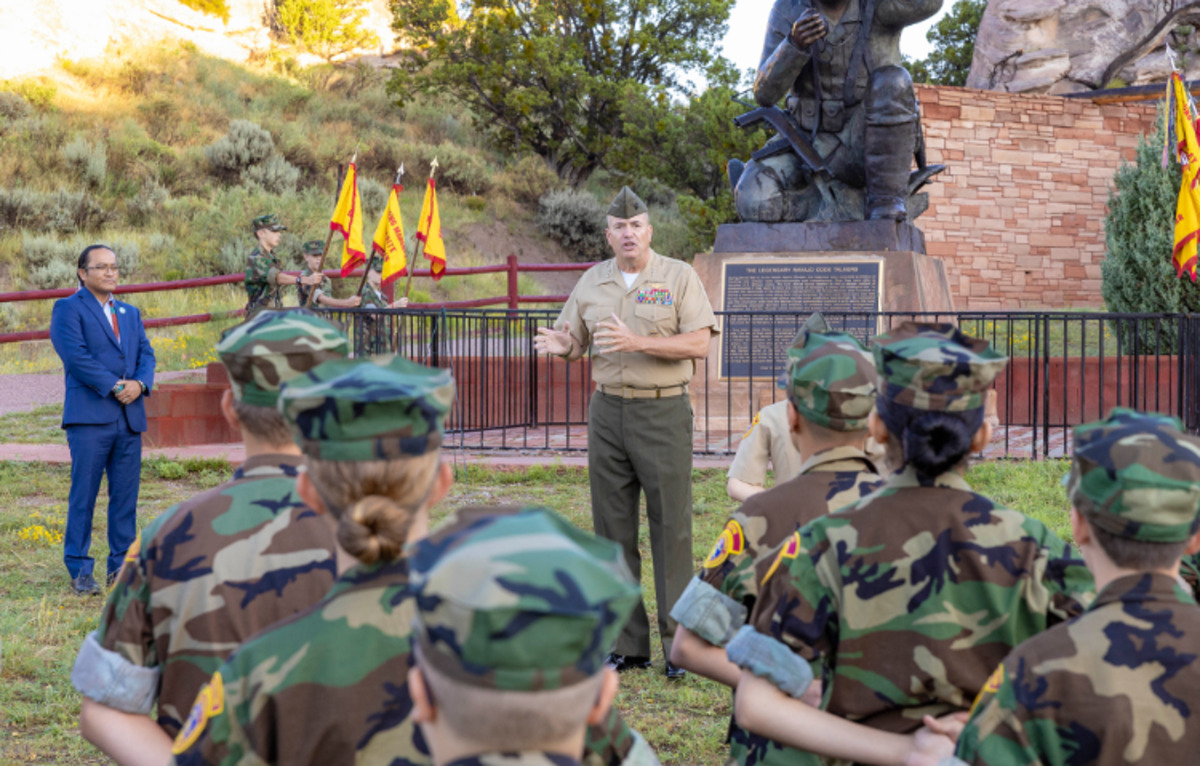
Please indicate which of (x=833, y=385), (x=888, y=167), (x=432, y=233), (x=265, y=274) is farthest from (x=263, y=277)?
(x=833, y=385)

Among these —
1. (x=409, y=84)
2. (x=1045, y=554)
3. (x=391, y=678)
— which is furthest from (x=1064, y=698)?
(x=409, y=84)

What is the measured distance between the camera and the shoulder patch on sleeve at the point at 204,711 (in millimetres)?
1503

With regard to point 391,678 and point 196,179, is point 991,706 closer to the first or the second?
point 391,678

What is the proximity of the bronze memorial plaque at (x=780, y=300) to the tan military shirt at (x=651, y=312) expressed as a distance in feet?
15.4

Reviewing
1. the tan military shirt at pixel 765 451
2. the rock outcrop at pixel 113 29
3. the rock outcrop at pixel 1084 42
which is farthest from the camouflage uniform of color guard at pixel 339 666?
the rock outcrop at pixel 113 29

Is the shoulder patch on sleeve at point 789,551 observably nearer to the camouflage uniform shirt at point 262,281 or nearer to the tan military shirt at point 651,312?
the tan military shirt at point 651,312

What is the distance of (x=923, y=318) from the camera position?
9562 millimetres

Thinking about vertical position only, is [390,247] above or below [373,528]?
above

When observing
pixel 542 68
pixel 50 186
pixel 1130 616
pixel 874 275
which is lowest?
pixel 1130 616

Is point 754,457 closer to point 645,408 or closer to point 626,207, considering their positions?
point 645,408

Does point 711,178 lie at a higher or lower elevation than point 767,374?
higher

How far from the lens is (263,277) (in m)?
11.6

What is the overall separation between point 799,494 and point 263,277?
10.1 m

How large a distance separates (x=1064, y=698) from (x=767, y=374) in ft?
26.9
